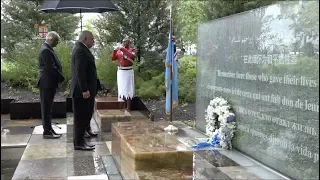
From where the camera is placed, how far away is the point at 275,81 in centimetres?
534

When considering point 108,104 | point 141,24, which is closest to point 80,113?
point 108,104

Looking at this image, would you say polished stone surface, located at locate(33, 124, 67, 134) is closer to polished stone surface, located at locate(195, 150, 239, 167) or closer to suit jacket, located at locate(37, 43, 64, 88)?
suit jacket, located at locate(37, 43, 64, 88)

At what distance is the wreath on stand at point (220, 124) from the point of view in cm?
661

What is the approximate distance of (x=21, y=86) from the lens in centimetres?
1302

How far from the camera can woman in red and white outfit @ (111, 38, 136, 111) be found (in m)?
10.1

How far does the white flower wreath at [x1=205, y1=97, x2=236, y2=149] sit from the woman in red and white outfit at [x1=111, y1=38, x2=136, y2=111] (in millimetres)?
3415

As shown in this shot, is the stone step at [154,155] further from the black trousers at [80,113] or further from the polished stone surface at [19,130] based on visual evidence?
the polished stone surface at [19,130]

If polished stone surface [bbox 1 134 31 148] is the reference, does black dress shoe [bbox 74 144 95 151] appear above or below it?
above

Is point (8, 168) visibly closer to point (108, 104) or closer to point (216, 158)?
point (216, 158)

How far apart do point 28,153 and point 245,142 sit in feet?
11.4

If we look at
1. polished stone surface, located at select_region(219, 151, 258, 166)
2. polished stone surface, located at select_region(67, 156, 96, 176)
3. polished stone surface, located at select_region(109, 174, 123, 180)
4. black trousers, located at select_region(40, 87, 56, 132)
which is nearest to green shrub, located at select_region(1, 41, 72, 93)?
black trousers, located at select_region(40, 87, 56, 132)

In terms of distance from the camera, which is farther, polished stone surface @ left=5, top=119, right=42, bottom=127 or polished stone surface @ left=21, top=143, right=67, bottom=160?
polished stone surface @ left=5, top=119, right=42, bottom=127

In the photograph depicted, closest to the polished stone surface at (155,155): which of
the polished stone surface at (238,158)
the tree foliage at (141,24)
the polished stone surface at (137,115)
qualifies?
the polished stone surface at (238,158)

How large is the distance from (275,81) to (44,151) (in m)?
3.81
